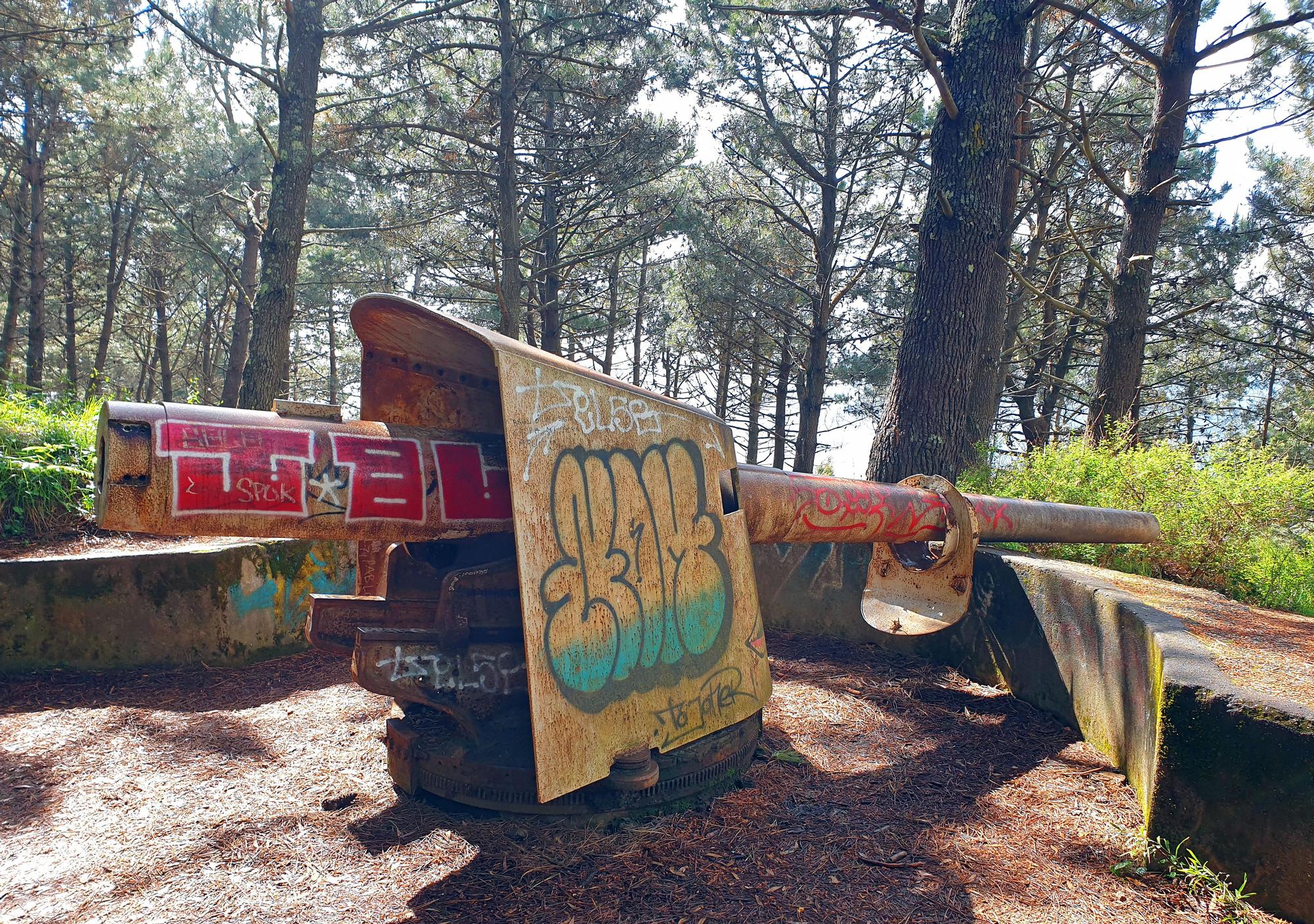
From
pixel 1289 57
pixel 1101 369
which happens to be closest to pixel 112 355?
pixel 1101 369

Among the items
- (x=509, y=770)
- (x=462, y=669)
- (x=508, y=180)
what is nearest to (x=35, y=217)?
(x=508, y=180)

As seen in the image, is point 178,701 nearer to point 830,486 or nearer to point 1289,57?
point 830,486

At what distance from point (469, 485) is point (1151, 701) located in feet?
8.92

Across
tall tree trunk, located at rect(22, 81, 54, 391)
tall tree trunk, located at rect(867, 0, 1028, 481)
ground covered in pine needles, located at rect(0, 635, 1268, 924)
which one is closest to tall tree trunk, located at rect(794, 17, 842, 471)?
tall tree trunk, located at rect(867, 0, 1028, 481)

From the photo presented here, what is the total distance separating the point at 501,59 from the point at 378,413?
30.8ft

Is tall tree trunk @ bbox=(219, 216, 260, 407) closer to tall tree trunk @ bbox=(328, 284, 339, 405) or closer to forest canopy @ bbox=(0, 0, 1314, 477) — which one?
forest canopy @ bbox=(0, 0, 1314, 477)

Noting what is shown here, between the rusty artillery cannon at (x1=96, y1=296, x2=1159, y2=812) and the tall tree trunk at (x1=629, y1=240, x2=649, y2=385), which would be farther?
the tall tree trunk at (x1=629, y1=240, x2=649, y2=385)

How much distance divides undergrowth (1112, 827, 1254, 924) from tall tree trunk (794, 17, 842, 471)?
11.2 metres

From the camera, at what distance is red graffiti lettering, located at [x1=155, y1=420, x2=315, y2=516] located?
2037 mm

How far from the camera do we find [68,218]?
17438 mm

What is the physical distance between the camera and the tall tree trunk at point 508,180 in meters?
10.1

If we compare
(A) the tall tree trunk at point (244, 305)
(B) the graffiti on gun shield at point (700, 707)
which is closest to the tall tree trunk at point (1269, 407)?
(B) the graffiti on gun shield at point (700, 707)

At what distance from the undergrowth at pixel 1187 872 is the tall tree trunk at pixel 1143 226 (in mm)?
6477

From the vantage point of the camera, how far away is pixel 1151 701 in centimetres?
284
